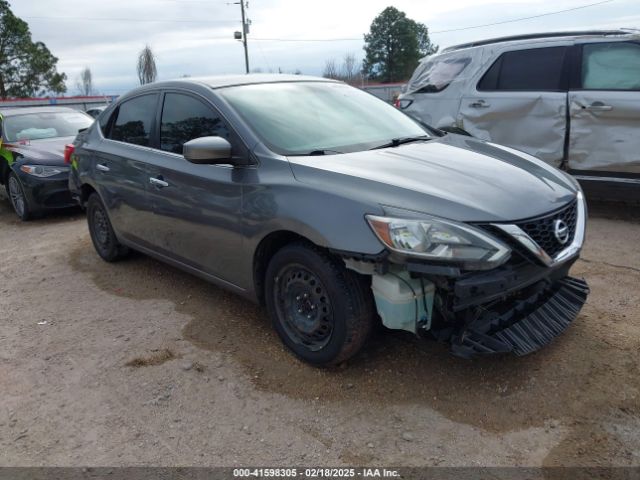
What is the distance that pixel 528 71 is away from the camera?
619 cm

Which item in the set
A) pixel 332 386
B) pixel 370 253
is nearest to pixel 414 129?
pixel 370 253

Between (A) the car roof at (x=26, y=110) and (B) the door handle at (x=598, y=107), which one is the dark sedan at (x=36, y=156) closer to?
(A) the car roof at (x=26, y=110)

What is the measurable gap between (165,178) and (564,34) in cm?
470

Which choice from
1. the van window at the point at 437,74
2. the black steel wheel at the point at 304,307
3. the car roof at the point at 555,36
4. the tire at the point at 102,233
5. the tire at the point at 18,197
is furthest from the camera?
the tire at the point at 18,197

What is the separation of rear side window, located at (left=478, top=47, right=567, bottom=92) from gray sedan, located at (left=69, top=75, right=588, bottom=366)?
2584 millimetres

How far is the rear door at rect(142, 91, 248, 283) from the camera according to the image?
3518 millimetres

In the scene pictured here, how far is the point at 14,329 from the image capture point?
417 cm

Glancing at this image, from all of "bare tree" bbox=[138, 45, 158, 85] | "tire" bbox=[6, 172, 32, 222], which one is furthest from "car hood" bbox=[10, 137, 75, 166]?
"bare tree" bbox=[138, 45, 158, 85]

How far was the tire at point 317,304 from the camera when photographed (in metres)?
2.90

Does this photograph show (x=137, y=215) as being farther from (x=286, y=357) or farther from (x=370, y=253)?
(x=370, y=253)

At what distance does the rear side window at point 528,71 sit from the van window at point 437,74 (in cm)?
41

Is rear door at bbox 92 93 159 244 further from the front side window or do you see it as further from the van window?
the van window

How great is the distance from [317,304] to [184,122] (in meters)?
1.86

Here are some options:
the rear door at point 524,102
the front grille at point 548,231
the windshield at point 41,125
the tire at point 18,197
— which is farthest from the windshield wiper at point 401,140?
the windshield at point 41,125
